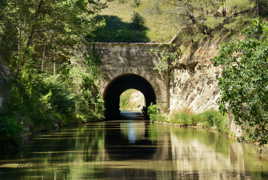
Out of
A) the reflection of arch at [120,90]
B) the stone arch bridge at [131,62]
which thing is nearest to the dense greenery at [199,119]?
the stone arch bridge at [131,62]

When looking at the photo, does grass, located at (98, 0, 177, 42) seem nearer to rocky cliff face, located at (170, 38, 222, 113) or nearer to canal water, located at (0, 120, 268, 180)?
rocky cliff face, located at (170, 38, 222, 113)

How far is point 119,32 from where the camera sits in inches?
1724

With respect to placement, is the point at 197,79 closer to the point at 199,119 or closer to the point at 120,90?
the point at 199,119

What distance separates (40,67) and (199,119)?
12022mm

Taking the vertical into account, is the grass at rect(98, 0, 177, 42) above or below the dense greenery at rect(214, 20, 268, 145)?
above

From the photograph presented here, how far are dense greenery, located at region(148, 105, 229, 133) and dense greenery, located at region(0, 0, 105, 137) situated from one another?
5.69 metres

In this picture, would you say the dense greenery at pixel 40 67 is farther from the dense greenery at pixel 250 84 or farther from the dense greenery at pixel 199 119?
the dense greenery at pixel 250 84

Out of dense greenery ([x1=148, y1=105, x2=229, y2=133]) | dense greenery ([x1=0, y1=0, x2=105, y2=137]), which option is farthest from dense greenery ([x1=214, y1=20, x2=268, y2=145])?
dense greenery ([x1=148, y1=105, x2=229, y2=133])

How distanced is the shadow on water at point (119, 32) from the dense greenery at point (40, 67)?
8226mm

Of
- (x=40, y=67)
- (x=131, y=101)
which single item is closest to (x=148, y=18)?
(x=40, y=67)

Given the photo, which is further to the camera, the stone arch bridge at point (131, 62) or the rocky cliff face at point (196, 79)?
the stone arch bridge at point (131, 62)

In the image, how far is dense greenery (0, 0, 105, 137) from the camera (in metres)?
17.9

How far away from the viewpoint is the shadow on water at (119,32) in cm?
4284

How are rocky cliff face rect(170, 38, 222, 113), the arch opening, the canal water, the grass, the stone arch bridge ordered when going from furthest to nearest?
the arch opening, the grass, the stone arch bridge, rocky cliff face rect(170, 38, 222, 113), the canal water
